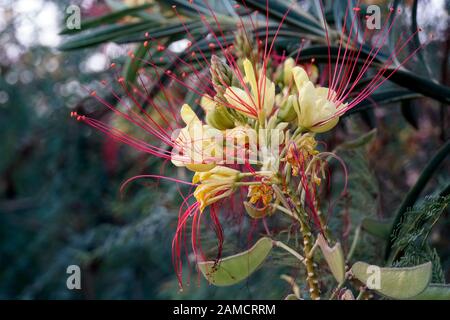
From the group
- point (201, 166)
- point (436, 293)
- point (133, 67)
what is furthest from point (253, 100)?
point (133, 67)

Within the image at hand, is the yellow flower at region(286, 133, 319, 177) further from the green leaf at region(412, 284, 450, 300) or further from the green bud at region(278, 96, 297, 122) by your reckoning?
the green leaf at region(412, 284, 450, 300)

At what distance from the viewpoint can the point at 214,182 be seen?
0.88 m

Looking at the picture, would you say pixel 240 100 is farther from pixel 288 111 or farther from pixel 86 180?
pixel 86 180

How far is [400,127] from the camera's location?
7.42ft

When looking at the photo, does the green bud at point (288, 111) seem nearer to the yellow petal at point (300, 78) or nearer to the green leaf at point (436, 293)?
the yellow petal at point (300, 78)

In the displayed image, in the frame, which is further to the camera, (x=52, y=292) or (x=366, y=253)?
(x=52, y=292)

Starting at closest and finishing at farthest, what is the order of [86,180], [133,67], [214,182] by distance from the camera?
[214,182]
[133,67]
[86,180]

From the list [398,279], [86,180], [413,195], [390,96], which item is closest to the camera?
[398,279]

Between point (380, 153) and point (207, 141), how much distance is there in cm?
150

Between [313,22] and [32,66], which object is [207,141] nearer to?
[313,22]

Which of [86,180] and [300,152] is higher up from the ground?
[86,180]

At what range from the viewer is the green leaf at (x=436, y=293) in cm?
80

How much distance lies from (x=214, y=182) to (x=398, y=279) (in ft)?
0.91
